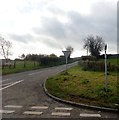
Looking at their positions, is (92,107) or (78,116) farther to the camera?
(92,107)

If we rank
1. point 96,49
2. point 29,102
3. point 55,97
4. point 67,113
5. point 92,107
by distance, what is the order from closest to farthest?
1. point 67,113
2. point 92,107
3. point 29,102
4. point 55,97
5. point 96,49

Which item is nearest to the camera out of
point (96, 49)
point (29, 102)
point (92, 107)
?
point (92, 107)

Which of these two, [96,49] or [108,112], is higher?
[96,49]

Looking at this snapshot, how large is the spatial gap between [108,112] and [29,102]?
380 cm

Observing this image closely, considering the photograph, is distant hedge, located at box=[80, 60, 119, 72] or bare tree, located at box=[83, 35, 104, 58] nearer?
distant hedge, located at box=[80, 60, 119, 72]

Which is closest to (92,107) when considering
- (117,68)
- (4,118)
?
(4,118)

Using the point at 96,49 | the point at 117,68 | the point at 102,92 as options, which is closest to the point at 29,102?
the point at 102,92

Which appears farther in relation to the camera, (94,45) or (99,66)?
(94,45)

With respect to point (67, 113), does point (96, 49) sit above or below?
above

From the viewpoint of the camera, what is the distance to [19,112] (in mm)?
9492

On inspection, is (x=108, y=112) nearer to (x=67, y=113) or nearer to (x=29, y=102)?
(x=67, y=113)

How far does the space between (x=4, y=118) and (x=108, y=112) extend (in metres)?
3.78

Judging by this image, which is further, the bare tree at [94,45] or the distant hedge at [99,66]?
the bare tree at [94,45]

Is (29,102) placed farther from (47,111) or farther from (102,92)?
(102,92)
